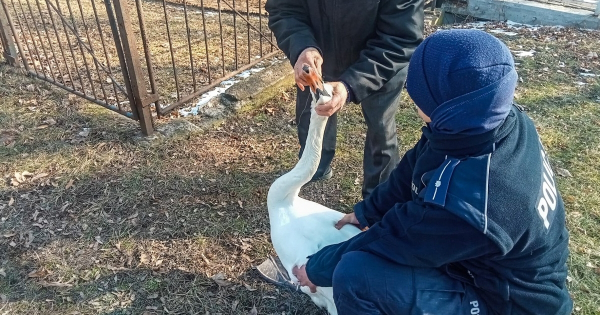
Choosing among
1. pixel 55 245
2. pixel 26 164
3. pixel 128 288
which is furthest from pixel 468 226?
pixel 26 164

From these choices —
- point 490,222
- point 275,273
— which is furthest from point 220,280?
point 490,222

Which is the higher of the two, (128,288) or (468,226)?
(468,226)

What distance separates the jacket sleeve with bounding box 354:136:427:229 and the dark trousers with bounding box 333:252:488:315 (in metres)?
0.42

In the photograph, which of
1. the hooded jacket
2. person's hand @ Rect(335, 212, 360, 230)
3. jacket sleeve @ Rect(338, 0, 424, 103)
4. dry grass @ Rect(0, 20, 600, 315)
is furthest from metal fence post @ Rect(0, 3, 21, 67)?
person's hand @ Rect(335, 212, 360, 230)

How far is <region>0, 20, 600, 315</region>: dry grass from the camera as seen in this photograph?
9.42 feet

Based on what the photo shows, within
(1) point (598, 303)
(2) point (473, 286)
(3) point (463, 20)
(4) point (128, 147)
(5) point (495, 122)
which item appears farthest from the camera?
(3) point (463, 20)

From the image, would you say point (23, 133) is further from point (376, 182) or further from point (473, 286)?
point (473, 286)

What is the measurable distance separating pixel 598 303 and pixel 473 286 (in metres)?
1.50

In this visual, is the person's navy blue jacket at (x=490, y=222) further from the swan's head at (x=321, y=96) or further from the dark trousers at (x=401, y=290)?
the swan's head at (x=321, y=96)

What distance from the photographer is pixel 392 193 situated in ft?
7.39

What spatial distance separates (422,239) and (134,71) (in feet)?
10.0

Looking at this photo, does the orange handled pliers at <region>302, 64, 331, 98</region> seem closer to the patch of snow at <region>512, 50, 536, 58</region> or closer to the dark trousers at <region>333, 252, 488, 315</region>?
the dark trousers at <region>333, 252, 488, 315</region>

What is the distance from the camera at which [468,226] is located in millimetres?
1581

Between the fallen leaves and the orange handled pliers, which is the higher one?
the orange handled pliers
